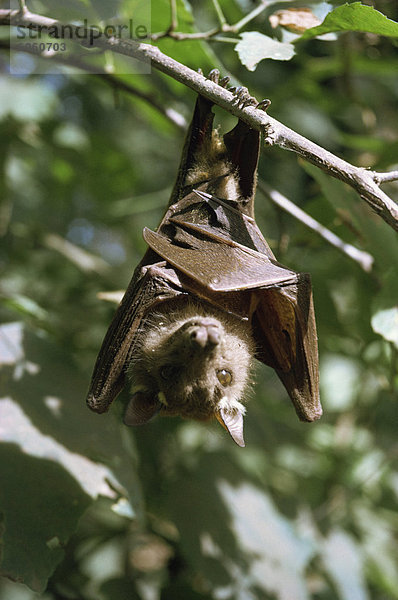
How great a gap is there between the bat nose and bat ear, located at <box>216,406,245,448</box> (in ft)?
1.32

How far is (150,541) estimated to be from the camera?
433 centimetres

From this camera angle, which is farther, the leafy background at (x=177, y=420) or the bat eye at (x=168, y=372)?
the leafy background at (x=177, y=420)

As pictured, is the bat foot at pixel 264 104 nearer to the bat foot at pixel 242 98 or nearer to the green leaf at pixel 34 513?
the bat foot at pixel 242 98

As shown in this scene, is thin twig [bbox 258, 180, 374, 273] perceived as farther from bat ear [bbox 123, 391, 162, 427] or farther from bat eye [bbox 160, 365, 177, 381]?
bat ear [bbox 123, 391, 162, 427]

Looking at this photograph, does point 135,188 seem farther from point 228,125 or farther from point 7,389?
point 7,389

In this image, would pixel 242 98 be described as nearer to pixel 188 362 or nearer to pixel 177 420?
pixel 188 362

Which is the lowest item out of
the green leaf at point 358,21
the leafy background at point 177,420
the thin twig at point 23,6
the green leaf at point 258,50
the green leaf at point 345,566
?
the green leaf at point 345,566

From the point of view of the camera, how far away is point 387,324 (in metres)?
2.60

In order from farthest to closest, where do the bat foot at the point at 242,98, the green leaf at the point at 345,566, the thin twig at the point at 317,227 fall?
the green leaf at the point at 345,566 < the thin twig at the point at 317,227 < the bat foot at the point at 242,98

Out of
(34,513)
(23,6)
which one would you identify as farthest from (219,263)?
(34,513)

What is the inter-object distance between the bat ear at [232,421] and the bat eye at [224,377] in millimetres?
117

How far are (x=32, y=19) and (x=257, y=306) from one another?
1.56m

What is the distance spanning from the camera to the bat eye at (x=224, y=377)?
9.04 feet

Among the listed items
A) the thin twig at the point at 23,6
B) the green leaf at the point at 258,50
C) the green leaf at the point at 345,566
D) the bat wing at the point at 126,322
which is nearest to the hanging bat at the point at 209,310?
the bat wing at the point at 126,322
